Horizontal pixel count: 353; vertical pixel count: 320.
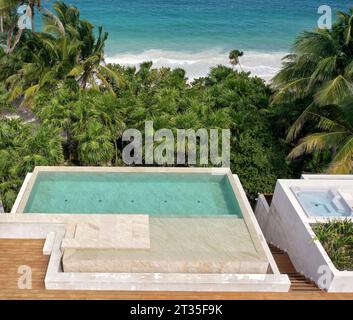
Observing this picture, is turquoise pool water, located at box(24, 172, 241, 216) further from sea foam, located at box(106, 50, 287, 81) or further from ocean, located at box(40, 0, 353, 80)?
sea foam, located at box(106, 50, 287, 81)

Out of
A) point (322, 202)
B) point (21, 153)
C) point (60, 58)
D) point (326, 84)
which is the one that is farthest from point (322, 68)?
point (60, 58)

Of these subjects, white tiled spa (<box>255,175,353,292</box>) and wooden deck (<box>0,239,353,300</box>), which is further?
white tiled spa (<box>255,175,353,292</box>)

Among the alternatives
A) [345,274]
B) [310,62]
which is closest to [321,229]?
[345,274]

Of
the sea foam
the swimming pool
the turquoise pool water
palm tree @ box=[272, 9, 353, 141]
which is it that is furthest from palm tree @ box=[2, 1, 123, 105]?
the sea foam

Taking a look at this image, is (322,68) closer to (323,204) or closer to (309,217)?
(323,204)

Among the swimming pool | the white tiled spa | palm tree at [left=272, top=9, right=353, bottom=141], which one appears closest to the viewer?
the white tiled spa

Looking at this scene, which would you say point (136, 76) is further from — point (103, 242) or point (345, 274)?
point (345, 274)
